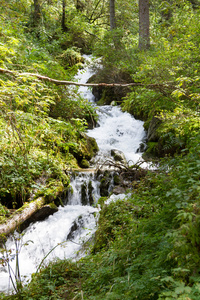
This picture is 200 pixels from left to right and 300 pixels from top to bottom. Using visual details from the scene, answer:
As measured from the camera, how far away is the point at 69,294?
294 cm

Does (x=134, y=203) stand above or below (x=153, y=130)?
below

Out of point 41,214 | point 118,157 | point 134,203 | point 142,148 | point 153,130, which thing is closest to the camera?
point 134,203

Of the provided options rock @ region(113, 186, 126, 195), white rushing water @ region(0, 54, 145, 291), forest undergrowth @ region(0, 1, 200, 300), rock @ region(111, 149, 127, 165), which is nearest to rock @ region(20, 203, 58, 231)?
white rushing water @ region(0, 54, 145, 291)

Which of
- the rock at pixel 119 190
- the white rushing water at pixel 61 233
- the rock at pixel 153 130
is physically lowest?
the white rushing water at pixel 61 233

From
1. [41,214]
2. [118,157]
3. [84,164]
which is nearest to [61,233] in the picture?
[41,214]

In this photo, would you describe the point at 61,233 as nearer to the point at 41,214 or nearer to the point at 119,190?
the point at 41,214

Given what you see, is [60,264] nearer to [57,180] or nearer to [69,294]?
[69,294]

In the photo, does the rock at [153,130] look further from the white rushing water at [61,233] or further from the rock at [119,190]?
the rock at [119,190]

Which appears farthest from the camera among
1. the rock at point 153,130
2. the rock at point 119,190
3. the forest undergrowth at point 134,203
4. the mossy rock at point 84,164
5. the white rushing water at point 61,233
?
the rock at point 153,130

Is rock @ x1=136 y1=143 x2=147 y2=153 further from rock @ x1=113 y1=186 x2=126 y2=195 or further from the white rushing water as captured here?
rock @ x1=113 y1=186 x2=126 y2=195

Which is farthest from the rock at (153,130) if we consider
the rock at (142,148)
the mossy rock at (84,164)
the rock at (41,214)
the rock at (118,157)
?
the rock at (41,214)

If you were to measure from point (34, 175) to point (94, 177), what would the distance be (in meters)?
1.97

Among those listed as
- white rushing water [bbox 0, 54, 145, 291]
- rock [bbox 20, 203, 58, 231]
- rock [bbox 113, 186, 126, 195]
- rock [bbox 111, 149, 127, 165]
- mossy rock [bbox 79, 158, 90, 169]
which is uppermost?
rock [bbox 111, 149, 127, 165]

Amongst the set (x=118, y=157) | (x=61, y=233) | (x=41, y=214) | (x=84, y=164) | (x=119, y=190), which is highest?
(x=118, y=157)
